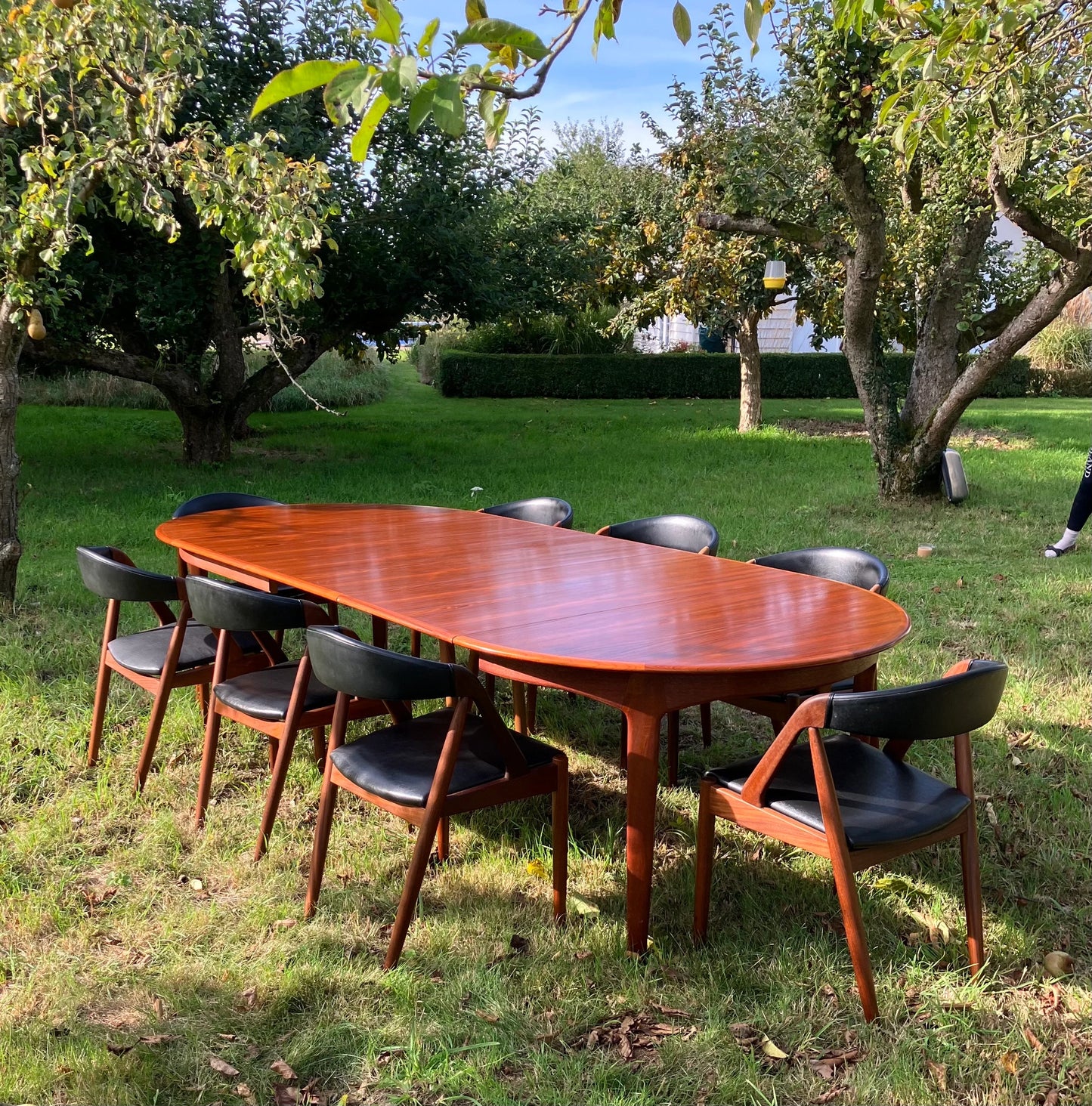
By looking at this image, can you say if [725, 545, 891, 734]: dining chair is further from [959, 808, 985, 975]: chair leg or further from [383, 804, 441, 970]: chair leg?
[383, 804, 441, 970]: chair leg

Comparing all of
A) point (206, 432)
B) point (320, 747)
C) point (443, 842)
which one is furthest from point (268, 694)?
point (206, 432)

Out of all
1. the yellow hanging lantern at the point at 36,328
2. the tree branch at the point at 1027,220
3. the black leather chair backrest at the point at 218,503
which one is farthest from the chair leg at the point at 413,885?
the tree branch at the point at 1027,220

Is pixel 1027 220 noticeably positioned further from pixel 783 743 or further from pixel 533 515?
pixel 783 743

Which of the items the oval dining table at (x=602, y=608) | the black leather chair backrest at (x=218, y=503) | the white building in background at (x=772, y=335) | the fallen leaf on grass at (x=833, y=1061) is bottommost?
the fallen leaf on grass at (x=833, y=1061)

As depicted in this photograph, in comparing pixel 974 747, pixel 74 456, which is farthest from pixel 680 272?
pixel 974 747

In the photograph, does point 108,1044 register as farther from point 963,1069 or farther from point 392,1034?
point 963,1069

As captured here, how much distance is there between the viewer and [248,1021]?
2408mm

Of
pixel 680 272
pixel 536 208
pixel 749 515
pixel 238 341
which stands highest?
pixel 536 208

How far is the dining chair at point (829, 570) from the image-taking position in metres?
3.29

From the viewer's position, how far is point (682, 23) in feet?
6.64

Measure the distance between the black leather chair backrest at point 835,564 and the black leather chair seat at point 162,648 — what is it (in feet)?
6.60

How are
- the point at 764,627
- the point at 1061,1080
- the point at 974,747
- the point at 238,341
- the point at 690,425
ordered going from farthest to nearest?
the point at 690,425 < the point at 238,341 < the point at 974,747 < the point at 764,627 < the point at 1061,1080

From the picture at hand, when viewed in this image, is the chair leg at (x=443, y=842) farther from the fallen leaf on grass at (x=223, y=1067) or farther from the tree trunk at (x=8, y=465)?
the tree trunk at (x=8, y=465)

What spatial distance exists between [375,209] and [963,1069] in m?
9.18
